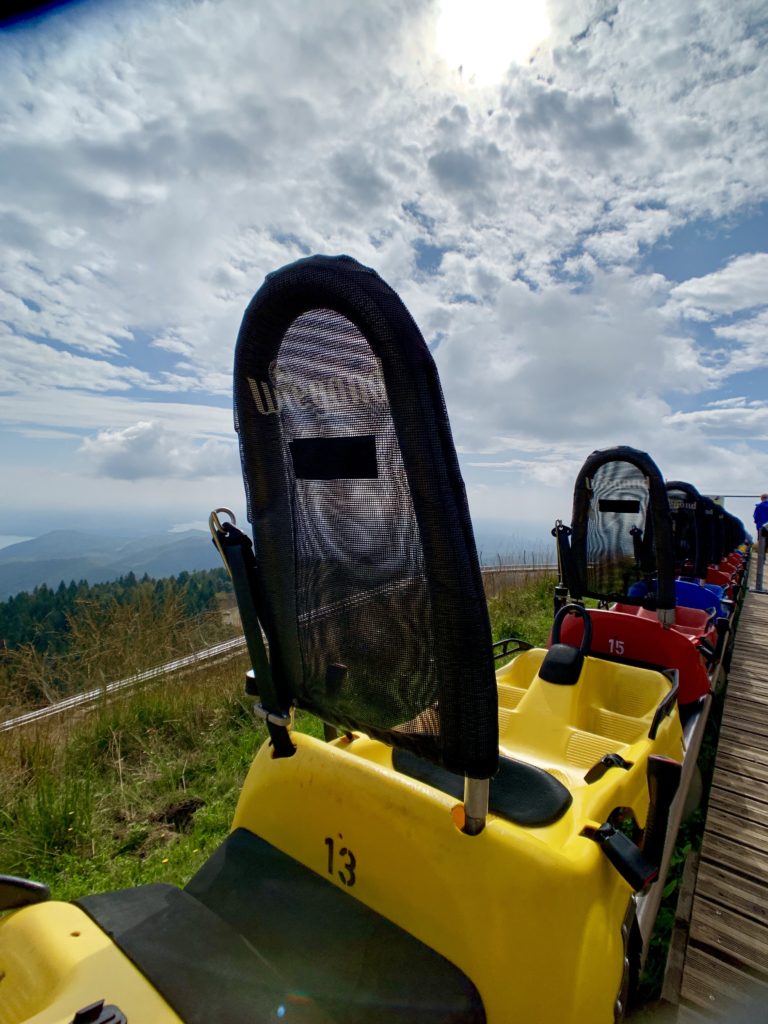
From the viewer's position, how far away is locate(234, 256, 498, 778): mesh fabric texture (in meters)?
0.95

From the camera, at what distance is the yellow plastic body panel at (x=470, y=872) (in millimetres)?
1046

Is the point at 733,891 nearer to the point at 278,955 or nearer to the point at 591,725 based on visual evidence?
the point at 591,725

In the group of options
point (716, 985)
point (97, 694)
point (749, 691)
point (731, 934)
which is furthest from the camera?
point (749, 691)

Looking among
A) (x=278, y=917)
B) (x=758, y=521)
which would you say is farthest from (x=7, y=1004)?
(x=758, y=521)

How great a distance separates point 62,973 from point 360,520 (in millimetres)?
969

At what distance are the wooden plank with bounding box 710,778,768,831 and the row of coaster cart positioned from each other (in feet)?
6.90

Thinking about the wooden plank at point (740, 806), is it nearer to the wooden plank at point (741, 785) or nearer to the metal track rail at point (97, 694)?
the wooden plank at point (741, 785)

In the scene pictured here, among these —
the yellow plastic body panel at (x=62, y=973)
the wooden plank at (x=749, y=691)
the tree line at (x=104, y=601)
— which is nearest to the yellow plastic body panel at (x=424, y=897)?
the yellow plastic body panel at (x=62, y=973)

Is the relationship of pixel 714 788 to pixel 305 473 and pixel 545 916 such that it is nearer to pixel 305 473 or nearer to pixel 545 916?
pixel 545 916

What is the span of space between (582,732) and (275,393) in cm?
230

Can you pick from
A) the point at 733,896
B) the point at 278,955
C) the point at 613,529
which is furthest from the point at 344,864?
the point at 613,529

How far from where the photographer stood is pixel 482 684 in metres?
0.99

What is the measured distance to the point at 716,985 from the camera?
6.50ft

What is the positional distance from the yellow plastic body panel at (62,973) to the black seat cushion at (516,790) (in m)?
0.68
